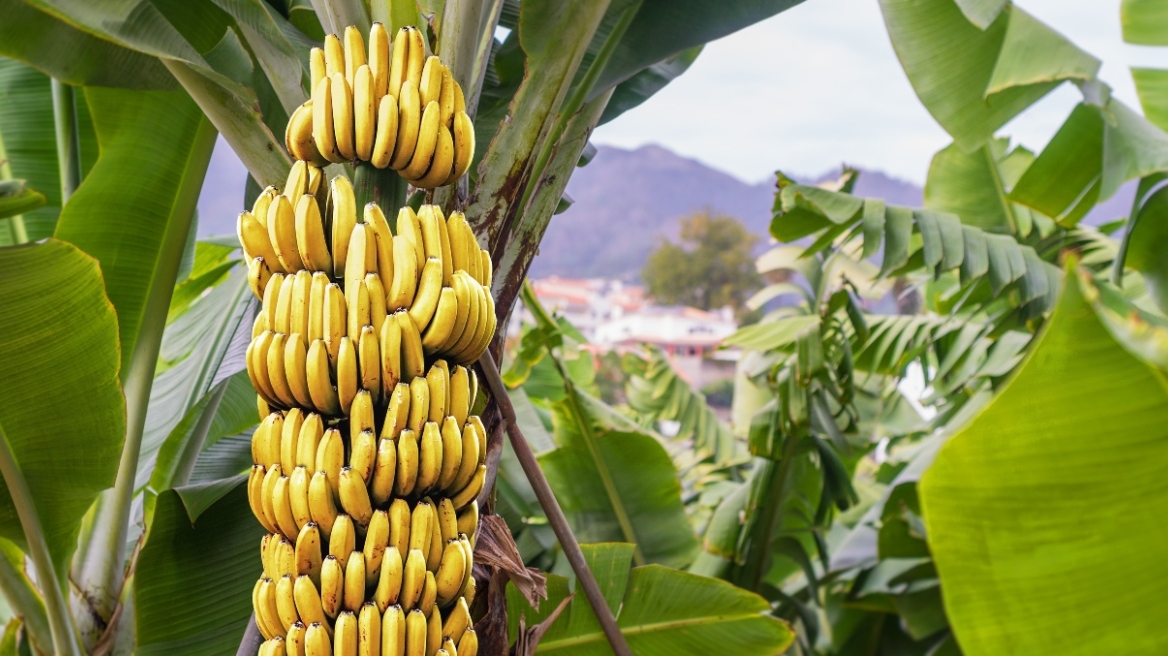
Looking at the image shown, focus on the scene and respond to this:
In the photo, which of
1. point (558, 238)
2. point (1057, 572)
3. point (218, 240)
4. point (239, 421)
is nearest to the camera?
point (1057, 572)

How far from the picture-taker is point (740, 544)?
5.81 ft

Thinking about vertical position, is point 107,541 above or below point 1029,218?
below

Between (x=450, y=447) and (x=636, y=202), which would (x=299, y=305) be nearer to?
(x=450, y=447)

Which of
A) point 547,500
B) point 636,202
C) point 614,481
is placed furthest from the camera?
point 636,202

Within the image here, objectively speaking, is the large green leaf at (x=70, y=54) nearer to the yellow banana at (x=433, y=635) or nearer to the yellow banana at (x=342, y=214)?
the yellow banana at (x=342, y=214)

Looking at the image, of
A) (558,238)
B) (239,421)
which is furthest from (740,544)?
(558,238)

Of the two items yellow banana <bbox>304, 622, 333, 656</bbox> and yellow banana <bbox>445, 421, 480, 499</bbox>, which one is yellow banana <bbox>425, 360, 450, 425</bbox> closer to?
yellow banana <bbox>445, 421, 480, 499</bbox>

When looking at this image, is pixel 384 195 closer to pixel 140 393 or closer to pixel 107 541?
pixel 140 393

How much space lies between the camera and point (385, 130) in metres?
0.58

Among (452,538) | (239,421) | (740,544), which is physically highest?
(452,538)

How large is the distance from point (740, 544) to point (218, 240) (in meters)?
1.30

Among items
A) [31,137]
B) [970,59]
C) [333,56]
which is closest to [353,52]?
[333,56]

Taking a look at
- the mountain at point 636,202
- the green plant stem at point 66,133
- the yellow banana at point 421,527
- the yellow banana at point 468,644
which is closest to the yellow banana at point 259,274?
the yellow banana at point 421,527

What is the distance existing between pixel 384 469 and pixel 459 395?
0.08m
